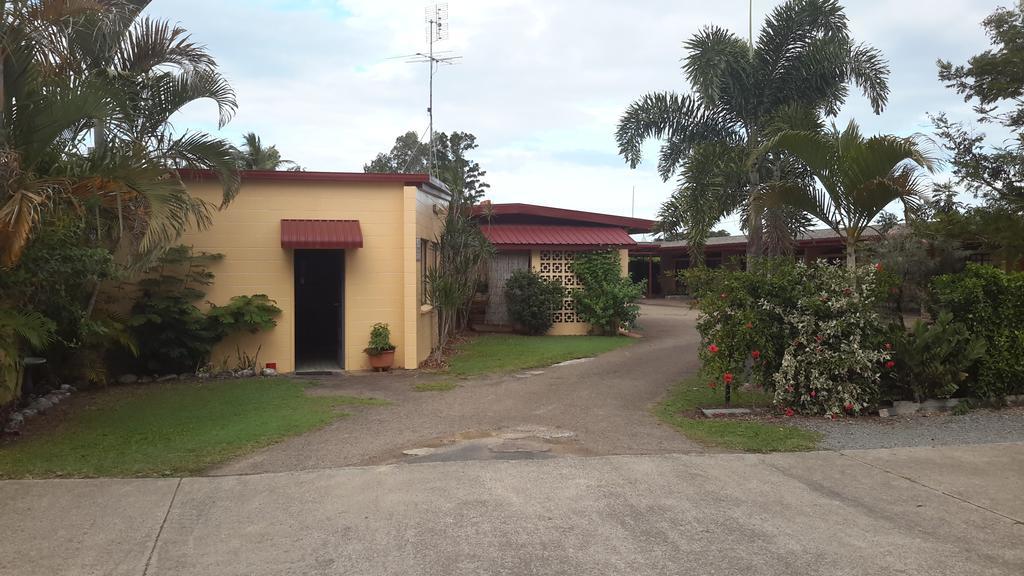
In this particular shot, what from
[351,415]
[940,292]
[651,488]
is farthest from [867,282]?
[351,415]

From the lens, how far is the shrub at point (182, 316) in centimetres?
1086

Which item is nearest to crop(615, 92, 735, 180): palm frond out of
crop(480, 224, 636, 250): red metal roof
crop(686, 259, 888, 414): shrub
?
crop(480, 224, 636, 250): red metal roof

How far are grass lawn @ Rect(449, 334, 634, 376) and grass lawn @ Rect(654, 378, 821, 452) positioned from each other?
362 centimetres

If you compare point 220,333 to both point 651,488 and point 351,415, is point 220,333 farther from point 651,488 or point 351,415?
point 651,488

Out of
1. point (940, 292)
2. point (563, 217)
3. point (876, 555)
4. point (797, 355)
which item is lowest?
point (876, 555)

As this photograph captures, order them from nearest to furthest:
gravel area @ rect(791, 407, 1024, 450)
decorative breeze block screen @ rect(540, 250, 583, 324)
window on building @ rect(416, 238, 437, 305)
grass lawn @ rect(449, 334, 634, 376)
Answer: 1. gravel area @ rect(791, 407, 1024, 450)
2. grass lawn @ rect(449, 334, 634, 376)
3. window on building @ rect(416, 238, 437, 305)
4. decorative breeze block screen @ rect(540, 250, 583, 324)

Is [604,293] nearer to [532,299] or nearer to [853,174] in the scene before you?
[532,299]

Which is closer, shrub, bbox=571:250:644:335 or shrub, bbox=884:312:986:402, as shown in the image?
shrub, bbox=884:312:986:402

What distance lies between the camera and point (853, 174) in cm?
905

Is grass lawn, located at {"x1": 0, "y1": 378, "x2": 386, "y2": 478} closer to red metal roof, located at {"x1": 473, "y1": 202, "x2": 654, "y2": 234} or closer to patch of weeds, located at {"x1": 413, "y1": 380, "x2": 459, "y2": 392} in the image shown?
patch of weeds, located at {"x1": 413, "y1": 380, "x2": 459, "y2": 392}

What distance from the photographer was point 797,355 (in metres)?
8.27

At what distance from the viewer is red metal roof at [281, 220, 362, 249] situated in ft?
37.2

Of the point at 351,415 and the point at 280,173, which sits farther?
the point at 280,173

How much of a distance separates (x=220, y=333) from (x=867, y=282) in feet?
28.7
